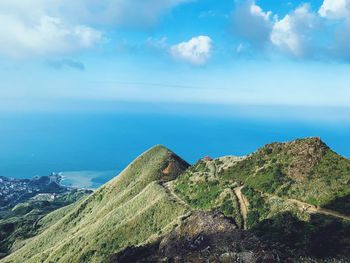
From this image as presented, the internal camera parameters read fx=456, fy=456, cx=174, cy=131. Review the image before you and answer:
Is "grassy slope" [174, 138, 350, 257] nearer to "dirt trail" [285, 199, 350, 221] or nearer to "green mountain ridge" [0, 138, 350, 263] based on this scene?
"green mountain ridge" [0, 138, 350, 263]

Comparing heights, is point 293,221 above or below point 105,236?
above

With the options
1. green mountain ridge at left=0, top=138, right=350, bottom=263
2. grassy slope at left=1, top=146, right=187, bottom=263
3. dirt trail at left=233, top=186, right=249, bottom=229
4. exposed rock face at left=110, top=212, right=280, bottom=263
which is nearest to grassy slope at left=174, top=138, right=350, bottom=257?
green mountain ridge at left=0, top=138, right=350, bottom=263

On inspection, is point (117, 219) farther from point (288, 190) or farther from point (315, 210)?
point (315, 210)

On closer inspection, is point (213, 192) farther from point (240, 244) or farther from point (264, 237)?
point (240, 244)

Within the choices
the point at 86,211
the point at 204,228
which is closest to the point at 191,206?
the point at 204,228

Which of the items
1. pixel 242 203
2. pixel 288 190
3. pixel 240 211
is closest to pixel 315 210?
pixel 288 190

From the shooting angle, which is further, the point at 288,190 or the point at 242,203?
the point at 242,203
